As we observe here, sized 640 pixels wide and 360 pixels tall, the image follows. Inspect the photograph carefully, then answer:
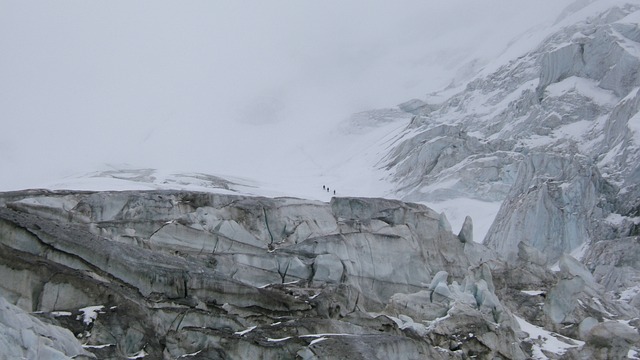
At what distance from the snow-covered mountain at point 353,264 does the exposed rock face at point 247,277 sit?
0.30ft

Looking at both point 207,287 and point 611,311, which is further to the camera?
point 611,311

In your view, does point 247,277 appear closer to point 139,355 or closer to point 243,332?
point 243,332

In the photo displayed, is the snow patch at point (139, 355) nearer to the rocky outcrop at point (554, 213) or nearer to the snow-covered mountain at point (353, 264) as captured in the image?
the snow-covered mountain at point (353, 264)

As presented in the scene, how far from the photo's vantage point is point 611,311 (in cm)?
5550

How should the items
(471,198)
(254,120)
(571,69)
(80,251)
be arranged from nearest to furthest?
(80,251)
(471,198)
(571,69)
(254,120)

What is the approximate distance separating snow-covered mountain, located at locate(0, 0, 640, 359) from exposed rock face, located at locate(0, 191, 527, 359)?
92 millimetres

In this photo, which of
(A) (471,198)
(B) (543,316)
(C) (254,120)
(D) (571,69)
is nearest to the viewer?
(B) (543,316)

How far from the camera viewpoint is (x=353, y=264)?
48.1 m

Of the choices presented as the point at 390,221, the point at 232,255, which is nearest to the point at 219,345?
the point at 232,255

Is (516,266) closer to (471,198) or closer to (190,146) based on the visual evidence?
(471,198)

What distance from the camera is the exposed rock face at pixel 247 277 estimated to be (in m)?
33.6

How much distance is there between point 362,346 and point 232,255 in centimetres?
1229

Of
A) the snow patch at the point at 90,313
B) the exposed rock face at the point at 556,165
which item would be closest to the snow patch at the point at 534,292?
the exposed rock face at the point at 556,165

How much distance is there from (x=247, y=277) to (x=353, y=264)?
7.06m
